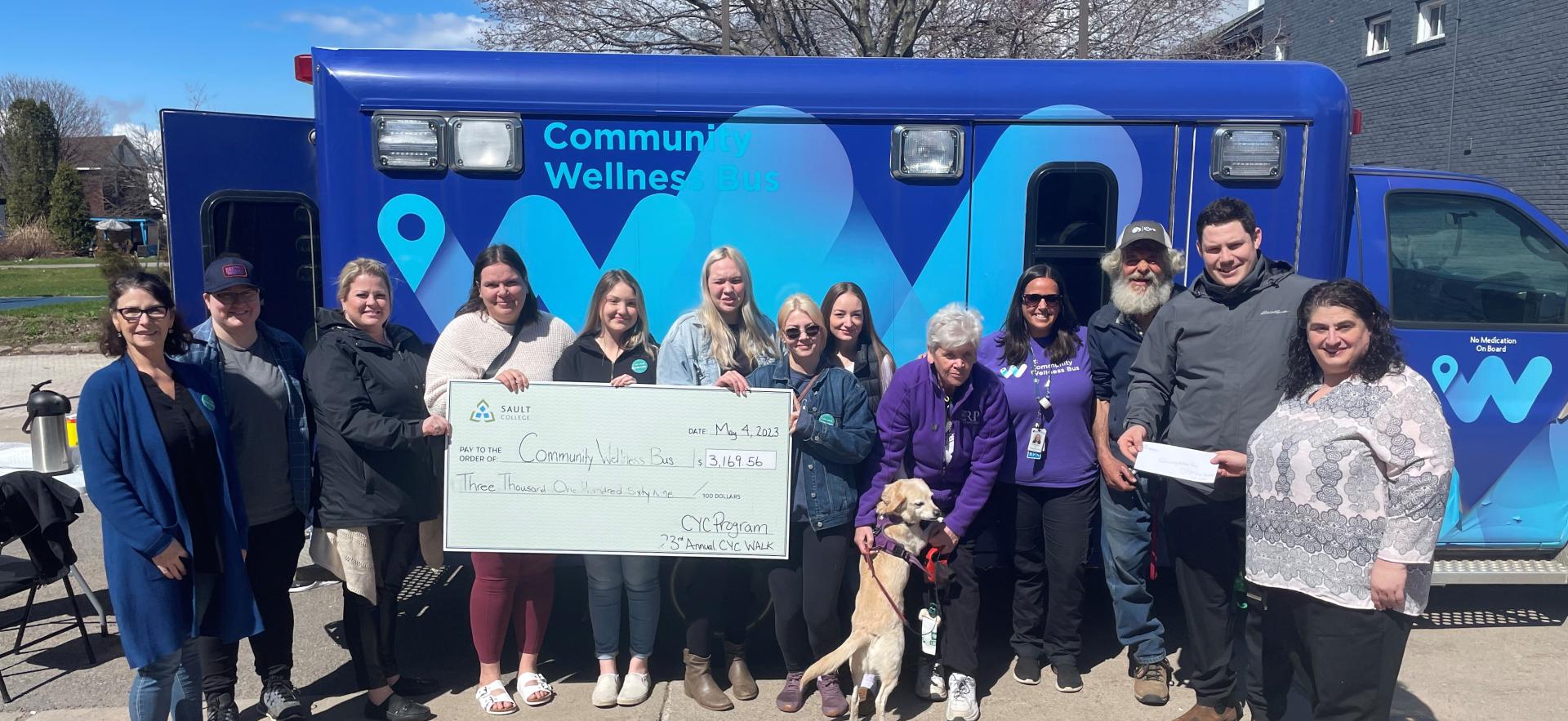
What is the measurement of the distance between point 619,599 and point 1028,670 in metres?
1.77

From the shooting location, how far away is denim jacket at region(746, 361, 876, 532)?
3617 mm

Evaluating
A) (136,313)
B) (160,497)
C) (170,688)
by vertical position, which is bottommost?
(170,688)

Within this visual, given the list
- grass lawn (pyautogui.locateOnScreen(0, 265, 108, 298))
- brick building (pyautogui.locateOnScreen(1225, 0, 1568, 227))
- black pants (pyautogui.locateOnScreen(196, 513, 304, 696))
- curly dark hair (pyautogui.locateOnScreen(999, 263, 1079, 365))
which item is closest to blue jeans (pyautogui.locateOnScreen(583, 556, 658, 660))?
black pants (pyautogui.locateOnScreen(196, 513, 304, 696))

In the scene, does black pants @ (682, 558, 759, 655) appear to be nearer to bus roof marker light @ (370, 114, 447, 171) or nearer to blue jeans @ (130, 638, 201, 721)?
blue jeans @ (130, 638, 201, 721)

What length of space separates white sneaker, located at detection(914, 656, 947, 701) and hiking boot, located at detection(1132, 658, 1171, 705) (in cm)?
82

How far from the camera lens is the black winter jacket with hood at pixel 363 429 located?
11.6 ft

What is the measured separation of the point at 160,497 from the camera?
119 inches

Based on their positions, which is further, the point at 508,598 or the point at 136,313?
the point at 508,598

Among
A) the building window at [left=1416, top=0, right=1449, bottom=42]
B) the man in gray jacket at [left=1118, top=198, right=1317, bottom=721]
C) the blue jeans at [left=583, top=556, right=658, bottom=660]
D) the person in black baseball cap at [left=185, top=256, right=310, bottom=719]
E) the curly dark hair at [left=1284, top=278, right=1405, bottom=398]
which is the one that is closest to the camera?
the curly dark hair at [left=1284, top=278, right=1405, bottom=398]

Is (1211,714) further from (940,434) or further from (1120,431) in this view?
(940,434)

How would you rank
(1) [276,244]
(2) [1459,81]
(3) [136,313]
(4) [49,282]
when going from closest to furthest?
(3) [136,313] < (1) [276,244] < (2) [1459,81] < (4) [49,282]

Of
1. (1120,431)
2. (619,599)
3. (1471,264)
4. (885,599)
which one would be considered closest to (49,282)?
(619,599)

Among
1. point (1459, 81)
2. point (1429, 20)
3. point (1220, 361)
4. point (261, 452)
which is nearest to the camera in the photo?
point (1220, 361)

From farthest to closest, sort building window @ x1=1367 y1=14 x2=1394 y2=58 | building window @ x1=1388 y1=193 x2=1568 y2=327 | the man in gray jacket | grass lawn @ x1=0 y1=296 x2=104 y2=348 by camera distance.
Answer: building window @ x1=1367 y1=14 x2=1394 y2=58 → grass lawn @ x1=0 y1=296 x2=104 y2=348 → building window @ x1=1388 y1=193 x2=1568 y2=327 → the man in gray jacket
